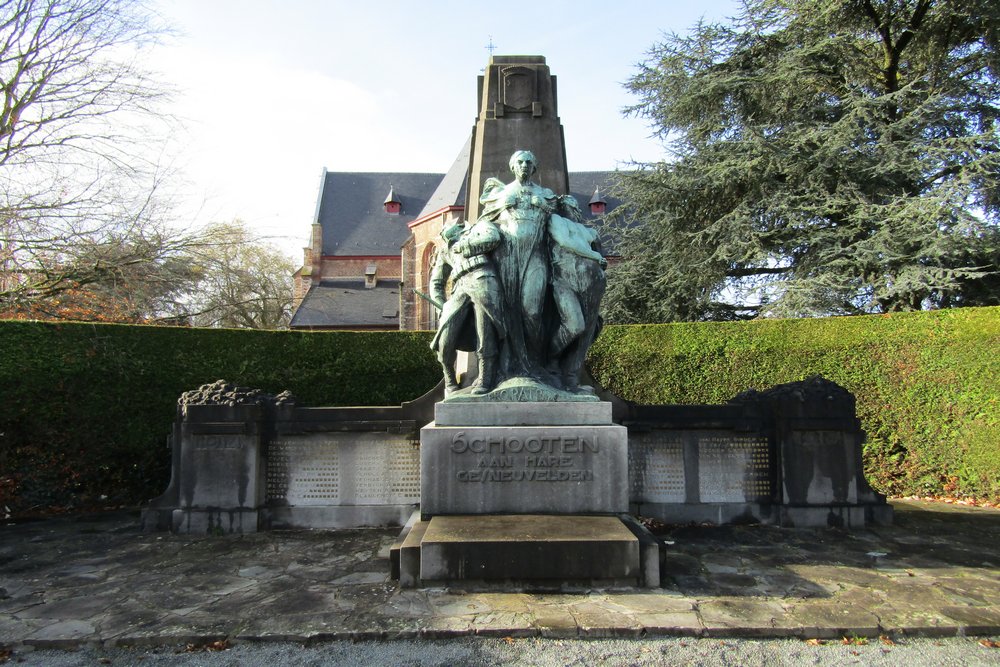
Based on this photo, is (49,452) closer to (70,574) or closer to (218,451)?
(218,451)

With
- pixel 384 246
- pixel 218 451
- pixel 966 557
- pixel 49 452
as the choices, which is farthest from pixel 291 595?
pixel 384 246

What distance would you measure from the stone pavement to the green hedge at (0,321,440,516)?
190 centimetres

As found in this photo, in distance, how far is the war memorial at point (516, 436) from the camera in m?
4.10

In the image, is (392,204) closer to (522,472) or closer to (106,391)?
(106,391)

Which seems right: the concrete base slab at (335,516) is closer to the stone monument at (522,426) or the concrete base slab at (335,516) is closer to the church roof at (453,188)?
the stone monument at (522,426)

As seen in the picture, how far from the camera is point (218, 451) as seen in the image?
5.39 metres

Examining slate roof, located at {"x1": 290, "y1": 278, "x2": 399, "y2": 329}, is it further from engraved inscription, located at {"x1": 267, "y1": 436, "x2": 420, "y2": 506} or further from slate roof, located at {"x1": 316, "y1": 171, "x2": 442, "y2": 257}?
engraved inscription, located at {"x1": 267, "y1": 436, "x2": 420, "y2": 506}

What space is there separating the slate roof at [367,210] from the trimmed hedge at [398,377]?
28740mm

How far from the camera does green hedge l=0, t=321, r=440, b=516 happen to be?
6770 mm

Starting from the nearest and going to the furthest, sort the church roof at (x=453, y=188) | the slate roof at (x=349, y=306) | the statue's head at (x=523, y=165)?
the statue's head at (x=523, y=165)
the church roof at (x=453, y=188)
the slate roof at (x=349, y=306)

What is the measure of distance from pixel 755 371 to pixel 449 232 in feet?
18.2

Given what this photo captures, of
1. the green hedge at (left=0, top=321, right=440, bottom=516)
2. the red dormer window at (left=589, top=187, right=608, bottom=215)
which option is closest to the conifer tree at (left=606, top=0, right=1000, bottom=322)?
the green hedge at (left=0, top=321, right=440, bottom=516)

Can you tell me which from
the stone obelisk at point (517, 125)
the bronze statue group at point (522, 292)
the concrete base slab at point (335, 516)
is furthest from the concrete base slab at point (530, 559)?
the stone obelisk at point (517, 125)

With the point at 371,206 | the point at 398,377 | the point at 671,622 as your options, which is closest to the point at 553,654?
the point at 671,622
